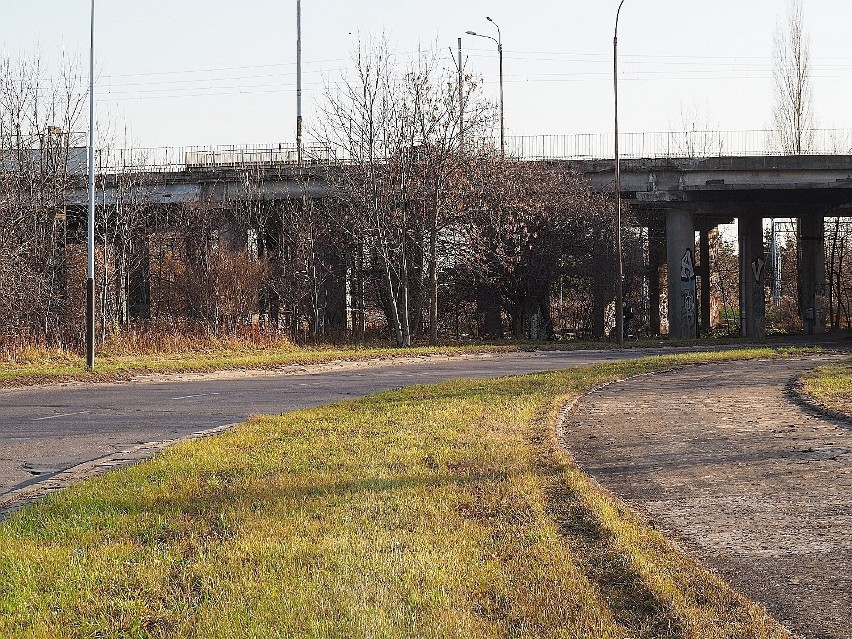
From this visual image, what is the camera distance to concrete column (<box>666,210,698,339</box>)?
4488 cm

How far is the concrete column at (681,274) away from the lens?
1767 inches

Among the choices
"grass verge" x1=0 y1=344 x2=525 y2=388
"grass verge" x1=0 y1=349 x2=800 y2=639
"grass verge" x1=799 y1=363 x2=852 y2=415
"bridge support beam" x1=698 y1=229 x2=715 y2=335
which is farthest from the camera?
"bridge support beam" x1=698 y1=229 x2=715 y2=335

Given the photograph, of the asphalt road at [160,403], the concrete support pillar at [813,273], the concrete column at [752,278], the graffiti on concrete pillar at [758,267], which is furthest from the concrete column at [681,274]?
the asphalt road at [160,403]

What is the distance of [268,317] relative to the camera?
3900 cm

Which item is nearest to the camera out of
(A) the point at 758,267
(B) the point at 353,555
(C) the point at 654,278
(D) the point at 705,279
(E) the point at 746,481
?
(B) the point at 353,555

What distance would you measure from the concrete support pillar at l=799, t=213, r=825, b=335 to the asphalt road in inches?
996

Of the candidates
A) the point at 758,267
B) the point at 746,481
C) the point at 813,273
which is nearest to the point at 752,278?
the point at 758,267

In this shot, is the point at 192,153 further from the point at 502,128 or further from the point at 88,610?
the point at 88,610

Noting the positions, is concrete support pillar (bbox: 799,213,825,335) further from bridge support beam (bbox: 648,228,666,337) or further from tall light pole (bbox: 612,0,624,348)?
tall light pole (bbox: 612,0,624,348)

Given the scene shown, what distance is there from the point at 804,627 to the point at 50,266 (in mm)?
32167

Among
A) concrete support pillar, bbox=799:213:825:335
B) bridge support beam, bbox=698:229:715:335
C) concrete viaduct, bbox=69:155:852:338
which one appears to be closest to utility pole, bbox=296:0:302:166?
concrete viaduct, bbox=69:155:852:338

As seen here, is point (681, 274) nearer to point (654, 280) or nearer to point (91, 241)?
point (654, 280)

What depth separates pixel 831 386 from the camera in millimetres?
18250

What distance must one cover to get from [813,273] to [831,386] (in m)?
35.9
